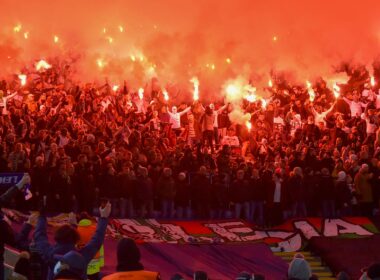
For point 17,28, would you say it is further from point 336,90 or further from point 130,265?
point 130,265

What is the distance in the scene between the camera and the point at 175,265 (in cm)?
1323

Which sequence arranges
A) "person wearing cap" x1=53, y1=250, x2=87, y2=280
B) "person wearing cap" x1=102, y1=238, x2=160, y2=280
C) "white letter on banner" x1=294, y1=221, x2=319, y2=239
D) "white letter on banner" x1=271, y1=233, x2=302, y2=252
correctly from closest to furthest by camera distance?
"person wearing cap" x1=102, y1=238, x2=160, y2=280, "person wearing cap" x1=53, y1=250, x2=87, y2=280, "white letter on banner" x1=271, y1=233, x2=302, y2=252, "white letter on banner" x1=294, y1=221, x2=319, y2=239

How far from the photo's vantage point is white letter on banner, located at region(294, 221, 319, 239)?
1491 centimetres

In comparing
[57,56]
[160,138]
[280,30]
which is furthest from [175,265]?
[280,30]

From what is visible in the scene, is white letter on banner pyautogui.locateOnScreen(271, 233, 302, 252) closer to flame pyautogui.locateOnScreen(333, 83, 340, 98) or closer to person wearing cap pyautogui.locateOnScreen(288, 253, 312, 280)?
flame pyautogui.locateOnScreen(333, 83, 340, 98)

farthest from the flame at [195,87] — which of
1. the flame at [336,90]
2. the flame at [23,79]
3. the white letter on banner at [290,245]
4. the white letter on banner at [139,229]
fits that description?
the white letter on banner at [139,229]

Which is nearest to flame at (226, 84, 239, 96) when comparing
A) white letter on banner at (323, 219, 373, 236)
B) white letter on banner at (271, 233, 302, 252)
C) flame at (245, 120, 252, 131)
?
flame at (245, 120, 252, 131)

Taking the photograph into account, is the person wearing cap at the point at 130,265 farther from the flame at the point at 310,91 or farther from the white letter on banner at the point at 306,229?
the flame at the point at 310,91

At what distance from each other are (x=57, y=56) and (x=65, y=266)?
18.4 m

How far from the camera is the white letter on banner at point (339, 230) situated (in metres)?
15.2

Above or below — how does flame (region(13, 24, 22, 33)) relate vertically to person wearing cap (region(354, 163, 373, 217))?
above

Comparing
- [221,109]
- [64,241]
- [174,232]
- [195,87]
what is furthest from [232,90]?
[64,241]

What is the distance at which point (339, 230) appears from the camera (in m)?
15.3

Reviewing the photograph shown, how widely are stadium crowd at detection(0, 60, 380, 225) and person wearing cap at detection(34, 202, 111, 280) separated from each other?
676 cm
